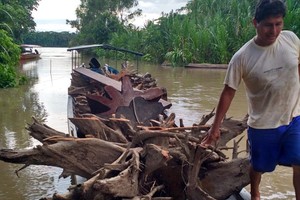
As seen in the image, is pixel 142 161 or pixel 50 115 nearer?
pixel 142 161

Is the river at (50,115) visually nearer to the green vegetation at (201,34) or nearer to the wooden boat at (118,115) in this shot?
the wooden boat at (118,115)

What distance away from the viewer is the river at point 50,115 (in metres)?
4.86

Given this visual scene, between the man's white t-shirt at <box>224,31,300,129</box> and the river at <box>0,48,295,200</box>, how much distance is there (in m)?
1.99

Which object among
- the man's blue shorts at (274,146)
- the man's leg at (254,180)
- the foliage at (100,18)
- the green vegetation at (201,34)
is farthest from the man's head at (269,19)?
the foliage at (100,18)

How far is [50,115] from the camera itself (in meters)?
9.36

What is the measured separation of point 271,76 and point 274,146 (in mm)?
514

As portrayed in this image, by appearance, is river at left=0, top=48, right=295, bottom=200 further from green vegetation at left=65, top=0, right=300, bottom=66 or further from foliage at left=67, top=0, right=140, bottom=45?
foliage at left=67, top=0, right=140, bottom=45

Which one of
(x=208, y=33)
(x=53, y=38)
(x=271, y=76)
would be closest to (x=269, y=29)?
(x=271, y=76)

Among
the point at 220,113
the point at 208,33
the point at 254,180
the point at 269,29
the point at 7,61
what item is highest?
the point at 208,33

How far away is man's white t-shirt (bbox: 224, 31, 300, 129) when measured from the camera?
282 centimetres

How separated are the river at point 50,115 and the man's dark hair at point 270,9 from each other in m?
2.56

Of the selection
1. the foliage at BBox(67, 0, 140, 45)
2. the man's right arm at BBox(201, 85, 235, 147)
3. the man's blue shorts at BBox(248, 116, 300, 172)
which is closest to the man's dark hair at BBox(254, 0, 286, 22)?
the man's right arm at BBox(201, 85, 235, 147)

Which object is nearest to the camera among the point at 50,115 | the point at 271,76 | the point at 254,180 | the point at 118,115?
the point at 271,76

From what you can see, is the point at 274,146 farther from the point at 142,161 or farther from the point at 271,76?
the point at 142,161
